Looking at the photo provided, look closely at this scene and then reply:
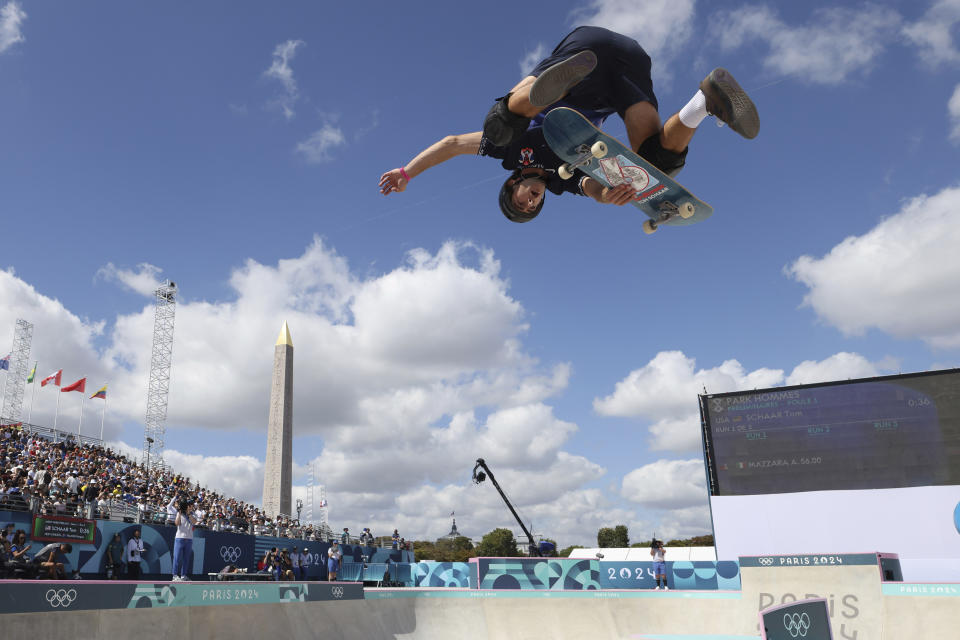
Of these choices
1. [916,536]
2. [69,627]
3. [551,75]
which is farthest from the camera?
[916,536]

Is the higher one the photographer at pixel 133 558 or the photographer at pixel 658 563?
the photographer at pixel 133 558

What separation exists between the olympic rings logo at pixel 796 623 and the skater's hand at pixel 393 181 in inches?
174

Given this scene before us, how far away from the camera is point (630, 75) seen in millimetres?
4859

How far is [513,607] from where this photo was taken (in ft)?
48.1

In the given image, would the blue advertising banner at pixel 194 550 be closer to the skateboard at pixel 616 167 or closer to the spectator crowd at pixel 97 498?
the spectator crowd at pixel 97 498

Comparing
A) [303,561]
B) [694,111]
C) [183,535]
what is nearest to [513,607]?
[183,535]

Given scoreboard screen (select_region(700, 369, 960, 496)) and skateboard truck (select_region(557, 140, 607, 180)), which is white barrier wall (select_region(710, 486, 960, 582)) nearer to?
scoreboard screen (select_region(700, 369, 960, 496))

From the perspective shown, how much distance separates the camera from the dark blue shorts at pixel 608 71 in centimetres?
459

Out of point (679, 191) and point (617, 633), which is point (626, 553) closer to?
point (617, 633)

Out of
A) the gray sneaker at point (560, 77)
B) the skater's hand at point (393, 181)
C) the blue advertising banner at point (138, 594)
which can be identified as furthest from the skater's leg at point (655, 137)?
the blue advertising banner at point (138, 594)

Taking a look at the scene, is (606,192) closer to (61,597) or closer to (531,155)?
(531,155)

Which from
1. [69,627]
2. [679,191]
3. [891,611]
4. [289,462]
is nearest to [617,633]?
[891,611]

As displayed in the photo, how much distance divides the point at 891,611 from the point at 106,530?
1821 cm

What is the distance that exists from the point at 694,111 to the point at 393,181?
243 centimetres
